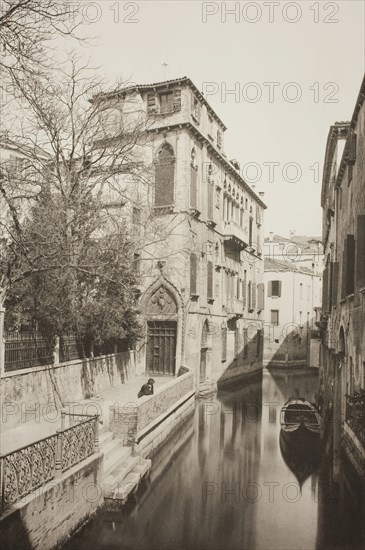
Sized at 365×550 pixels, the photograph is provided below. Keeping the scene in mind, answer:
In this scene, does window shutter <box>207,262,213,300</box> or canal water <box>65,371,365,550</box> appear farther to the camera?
window shutter <box>207,262,213,300</box>

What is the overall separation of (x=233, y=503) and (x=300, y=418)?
231 inches

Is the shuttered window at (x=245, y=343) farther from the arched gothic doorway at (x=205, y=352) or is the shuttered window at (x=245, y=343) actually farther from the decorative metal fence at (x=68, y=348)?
the decorative metal fence at (x=68, y=348)

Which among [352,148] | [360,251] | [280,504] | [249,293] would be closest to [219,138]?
[249,293]

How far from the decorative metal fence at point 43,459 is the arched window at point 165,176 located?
566 inches

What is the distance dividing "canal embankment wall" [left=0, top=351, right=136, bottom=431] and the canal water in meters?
3.19

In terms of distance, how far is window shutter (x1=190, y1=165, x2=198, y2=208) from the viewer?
22.8 m

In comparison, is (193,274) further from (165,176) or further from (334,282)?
(334,282)

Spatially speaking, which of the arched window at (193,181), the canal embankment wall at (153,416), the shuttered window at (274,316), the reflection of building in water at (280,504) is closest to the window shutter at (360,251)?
the reflection of building in water at (280,504)

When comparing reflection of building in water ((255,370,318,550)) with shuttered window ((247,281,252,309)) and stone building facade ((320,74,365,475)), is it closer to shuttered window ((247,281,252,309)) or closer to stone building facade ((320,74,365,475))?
stone building facade ((320,74,365,475))

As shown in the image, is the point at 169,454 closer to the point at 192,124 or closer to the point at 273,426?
the point at 273,426

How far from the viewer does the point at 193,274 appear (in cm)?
2289

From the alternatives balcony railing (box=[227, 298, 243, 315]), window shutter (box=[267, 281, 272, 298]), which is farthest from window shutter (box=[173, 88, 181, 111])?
window shutter (box=[267, 281, 272, 298])

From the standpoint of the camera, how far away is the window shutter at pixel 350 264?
541 inches

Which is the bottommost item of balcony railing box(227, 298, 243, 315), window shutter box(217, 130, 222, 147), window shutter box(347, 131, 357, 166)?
balcony railing box(227, 298, 243, 315)
